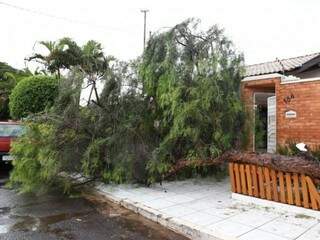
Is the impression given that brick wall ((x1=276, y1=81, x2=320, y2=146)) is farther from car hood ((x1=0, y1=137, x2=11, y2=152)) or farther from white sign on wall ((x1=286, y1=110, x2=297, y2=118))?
car hood ((x1=0, y1=137, x2=11, y2=152))

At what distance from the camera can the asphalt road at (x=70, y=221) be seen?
466cm

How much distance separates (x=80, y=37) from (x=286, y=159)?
48.9 ft

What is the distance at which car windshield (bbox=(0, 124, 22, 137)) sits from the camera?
32.7ft

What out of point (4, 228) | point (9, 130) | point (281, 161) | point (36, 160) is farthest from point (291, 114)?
point (9, 130)

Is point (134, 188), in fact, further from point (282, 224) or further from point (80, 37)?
point (80, 37)

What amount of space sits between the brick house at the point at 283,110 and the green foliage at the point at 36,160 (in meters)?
4.88

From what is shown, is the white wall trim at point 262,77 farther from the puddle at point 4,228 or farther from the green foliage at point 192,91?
the puddle at point 4,228

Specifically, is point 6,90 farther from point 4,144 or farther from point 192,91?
point 192,91

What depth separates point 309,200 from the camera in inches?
200

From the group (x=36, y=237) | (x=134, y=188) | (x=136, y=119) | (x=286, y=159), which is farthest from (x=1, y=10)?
(x=286, y=159)

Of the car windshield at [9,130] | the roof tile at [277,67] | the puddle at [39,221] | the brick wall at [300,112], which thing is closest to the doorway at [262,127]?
the brick wall at [300,112]

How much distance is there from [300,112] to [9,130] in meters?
9.05

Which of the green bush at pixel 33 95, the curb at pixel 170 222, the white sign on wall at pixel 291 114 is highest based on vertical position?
the green bush at pixel 33 95

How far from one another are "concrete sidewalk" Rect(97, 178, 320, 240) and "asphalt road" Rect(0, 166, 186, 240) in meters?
0.25
